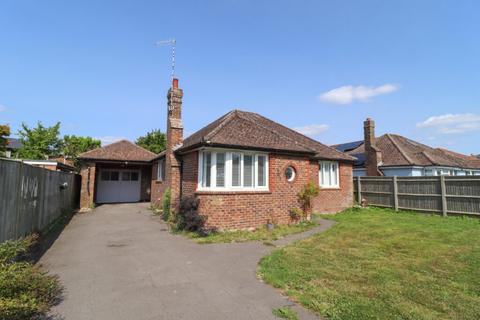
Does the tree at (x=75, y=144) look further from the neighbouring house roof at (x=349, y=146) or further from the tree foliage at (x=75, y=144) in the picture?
the neighbouring house roof at (x=349, y=146)

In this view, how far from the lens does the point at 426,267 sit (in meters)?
5.91

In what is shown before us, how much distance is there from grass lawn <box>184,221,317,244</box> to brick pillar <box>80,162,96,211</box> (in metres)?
11.1

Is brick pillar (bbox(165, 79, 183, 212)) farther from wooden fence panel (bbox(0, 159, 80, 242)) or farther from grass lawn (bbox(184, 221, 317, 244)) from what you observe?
wooden fence panel (bbox(0, 159, 80, 242))

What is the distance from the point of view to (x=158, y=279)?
5.32 metres

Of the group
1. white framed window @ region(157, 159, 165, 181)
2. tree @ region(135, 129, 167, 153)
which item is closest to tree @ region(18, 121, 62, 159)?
tree @ region(135, 129, 167, 153)

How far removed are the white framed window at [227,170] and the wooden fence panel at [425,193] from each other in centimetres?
976

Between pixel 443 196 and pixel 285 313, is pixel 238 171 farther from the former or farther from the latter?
pixel 443 196

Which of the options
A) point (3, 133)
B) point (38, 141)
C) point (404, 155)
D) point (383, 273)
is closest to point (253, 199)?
point (383, 273)

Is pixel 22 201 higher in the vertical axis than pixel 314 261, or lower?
higher

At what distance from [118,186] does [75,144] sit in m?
17.6

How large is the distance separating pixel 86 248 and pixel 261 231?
18.7 ft

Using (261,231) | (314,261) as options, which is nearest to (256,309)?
(314,261)

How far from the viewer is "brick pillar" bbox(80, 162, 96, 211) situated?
56.1ft

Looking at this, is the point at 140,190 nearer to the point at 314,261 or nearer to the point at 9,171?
the point at 9,171
